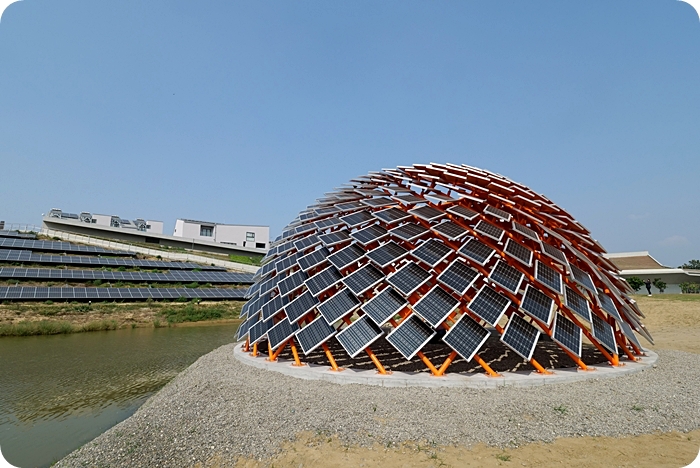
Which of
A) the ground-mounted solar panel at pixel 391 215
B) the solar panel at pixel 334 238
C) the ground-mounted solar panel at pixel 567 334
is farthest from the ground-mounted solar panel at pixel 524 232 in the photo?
the solar panel at pixel 334 238

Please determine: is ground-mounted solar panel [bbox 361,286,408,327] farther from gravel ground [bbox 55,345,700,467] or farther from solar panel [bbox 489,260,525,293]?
solar panel [bbox 489,260,525,293]

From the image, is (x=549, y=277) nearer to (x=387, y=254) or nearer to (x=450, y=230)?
(x=450, y=230)

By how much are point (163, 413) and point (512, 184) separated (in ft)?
56.8

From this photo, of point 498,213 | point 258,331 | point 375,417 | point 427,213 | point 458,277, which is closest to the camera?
point 375,417

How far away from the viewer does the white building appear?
10088 cm

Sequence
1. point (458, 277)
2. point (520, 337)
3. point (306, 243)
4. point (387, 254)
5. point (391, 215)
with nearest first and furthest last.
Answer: point (520, 337)
point (458, 277)
point (387, 254)
point (391, 215)
point (306, 243)

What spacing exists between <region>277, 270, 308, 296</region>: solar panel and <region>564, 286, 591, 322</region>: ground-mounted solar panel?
1113cm

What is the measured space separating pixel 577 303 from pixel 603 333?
2.13 metres

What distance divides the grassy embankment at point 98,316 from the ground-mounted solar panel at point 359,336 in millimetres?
34639

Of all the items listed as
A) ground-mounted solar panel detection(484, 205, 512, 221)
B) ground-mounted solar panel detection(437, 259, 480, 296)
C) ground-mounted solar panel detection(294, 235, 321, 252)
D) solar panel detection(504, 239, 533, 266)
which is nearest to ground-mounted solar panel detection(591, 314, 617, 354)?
solar panel detection(504, 239, 533, 266)

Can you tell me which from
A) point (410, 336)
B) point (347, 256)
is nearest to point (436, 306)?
point (410, 336)

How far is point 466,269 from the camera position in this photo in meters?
14.9

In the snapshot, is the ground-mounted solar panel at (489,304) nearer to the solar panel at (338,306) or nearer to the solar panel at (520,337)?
the solar panel at (520,337)

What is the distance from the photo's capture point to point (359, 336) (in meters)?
14.5
